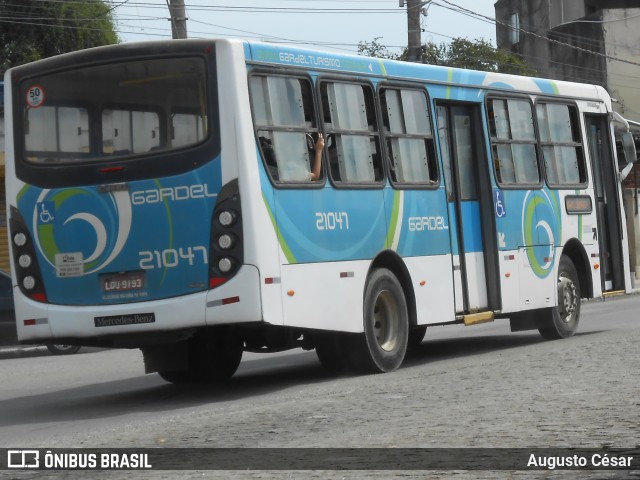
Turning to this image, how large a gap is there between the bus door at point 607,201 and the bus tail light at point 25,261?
833 centimetres

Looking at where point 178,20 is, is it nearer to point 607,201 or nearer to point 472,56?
point 607,201

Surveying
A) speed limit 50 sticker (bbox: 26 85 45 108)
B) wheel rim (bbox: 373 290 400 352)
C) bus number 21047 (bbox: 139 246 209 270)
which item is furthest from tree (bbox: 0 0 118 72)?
bus number 21047 (bbox: 139 246 209 270)

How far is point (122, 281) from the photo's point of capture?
11.8 metres

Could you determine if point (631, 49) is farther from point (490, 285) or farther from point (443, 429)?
point (443, 429)

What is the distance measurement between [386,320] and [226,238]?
2.56m

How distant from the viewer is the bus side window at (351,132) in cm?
1280

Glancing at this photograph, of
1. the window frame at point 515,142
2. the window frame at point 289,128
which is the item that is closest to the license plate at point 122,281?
the window frame at point 289,128

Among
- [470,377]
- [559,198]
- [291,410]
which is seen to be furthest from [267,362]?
[291,410]

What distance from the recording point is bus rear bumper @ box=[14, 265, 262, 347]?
11.3 meters

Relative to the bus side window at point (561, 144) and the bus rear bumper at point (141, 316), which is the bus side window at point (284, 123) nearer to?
the bus rear bumper at point (141, 316)

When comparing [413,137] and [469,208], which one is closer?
[413,137]

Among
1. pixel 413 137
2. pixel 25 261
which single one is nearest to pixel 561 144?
pixel 413 137

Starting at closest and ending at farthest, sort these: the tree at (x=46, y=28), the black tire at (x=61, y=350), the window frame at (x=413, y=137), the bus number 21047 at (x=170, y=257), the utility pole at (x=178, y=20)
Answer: the bus number 21047 at (x=170, y=257), the window frame at (x=413, y=137), the black tire at (x=61, y=350), the utility pole at (x=178, y=20), the tree at (x=46, y=28)

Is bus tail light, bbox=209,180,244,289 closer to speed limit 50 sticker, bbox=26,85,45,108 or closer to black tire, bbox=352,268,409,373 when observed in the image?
black tire, bbox=352,268,409,373
